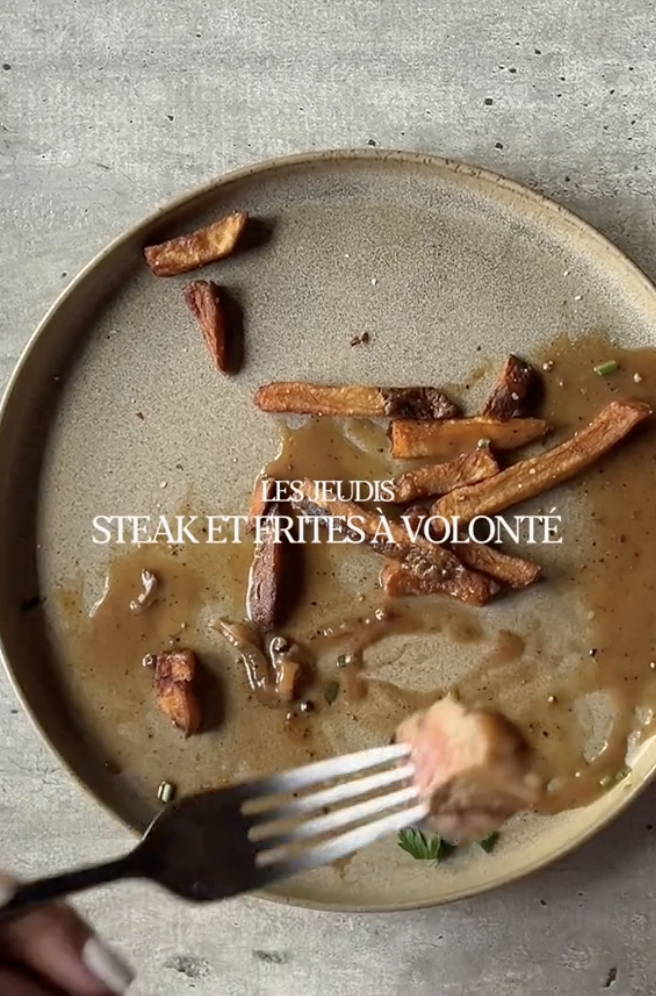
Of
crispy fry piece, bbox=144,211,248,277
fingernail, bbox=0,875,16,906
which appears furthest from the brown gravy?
fingernail, bbox=0,875,16,906

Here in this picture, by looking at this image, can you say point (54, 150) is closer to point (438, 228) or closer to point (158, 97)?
point (158, 97)

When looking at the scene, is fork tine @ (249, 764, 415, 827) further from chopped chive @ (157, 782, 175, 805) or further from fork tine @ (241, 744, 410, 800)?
chopped chive @ (157, 782, 175, 805)

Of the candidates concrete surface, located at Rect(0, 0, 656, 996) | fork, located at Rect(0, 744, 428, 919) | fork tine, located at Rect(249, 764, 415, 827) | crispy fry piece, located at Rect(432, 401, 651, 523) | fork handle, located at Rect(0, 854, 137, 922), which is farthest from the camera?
concrete surface, located at Rect(0, 0, 656, 996)

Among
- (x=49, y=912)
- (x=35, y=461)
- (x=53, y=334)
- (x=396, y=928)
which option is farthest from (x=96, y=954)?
(x=53, y=334)

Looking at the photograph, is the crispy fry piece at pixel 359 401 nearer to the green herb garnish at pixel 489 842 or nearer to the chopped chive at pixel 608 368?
the chopped chive at pixel 608 368

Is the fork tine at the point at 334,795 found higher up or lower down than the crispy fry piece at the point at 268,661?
lower down

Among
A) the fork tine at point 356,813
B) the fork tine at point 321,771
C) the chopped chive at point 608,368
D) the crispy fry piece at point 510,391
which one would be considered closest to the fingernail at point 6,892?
the fork tine at point 321,771
